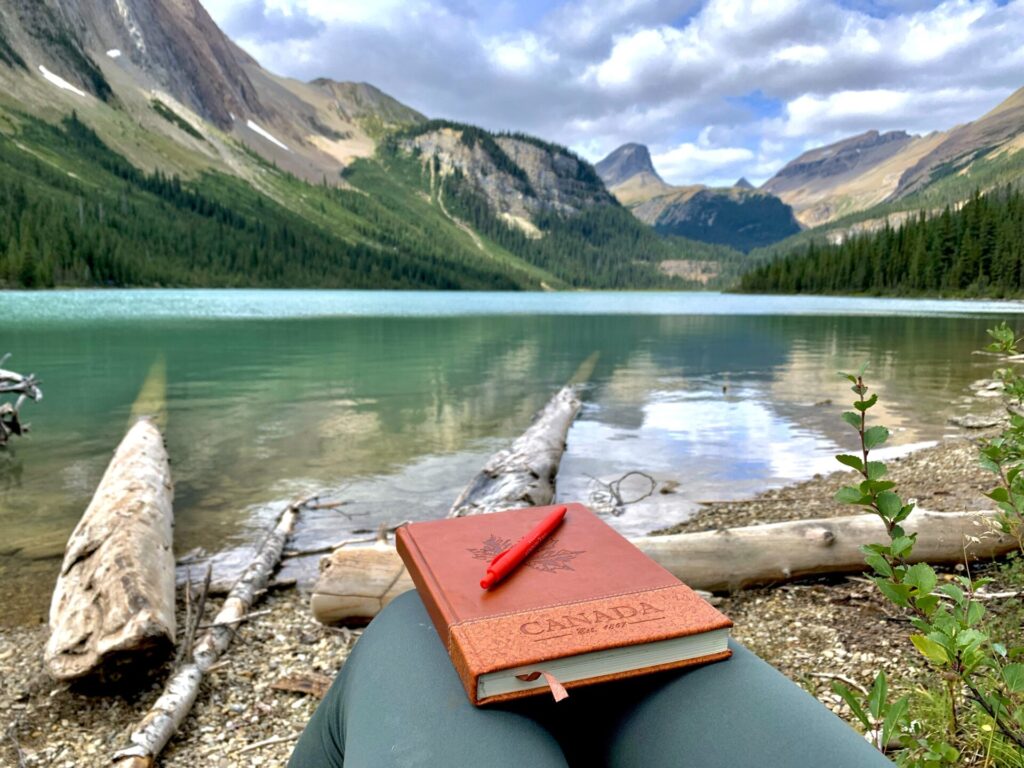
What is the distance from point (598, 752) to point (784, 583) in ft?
15.4

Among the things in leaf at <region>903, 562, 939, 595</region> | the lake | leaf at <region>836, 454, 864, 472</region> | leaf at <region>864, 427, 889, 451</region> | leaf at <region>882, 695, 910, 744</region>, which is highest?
leaf at <region>864, 427, 889, 451</region>

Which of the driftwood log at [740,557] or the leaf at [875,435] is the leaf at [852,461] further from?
the driftwood log at [740,557]

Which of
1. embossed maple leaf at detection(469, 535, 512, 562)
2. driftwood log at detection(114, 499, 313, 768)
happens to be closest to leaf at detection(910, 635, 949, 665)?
embossed maple leaf at detection(469, 535, 512, 562)

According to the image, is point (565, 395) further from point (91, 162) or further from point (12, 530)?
point (91, 162)

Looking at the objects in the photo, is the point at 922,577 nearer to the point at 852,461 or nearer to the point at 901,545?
the point at 901,545

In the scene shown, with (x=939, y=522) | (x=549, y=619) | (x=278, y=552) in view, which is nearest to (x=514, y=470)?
(x=278, y=552)

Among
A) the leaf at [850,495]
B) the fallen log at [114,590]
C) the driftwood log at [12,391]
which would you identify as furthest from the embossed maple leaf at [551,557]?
the driftwood log at [12,391]

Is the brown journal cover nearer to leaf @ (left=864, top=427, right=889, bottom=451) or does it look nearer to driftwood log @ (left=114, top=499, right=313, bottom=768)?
leaf @ (left=864, top=427, right=889, bottom=451)

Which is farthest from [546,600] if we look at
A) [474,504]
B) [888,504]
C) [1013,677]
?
[474,504]

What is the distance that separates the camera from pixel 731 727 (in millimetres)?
1511

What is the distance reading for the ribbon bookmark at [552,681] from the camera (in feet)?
4.61

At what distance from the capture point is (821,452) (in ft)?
44.7

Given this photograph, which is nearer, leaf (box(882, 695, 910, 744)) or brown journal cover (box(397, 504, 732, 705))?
brown journal cover (box(397, 504, 732, 705))

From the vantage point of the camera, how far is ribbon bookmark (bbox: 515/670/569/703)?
1.40m
